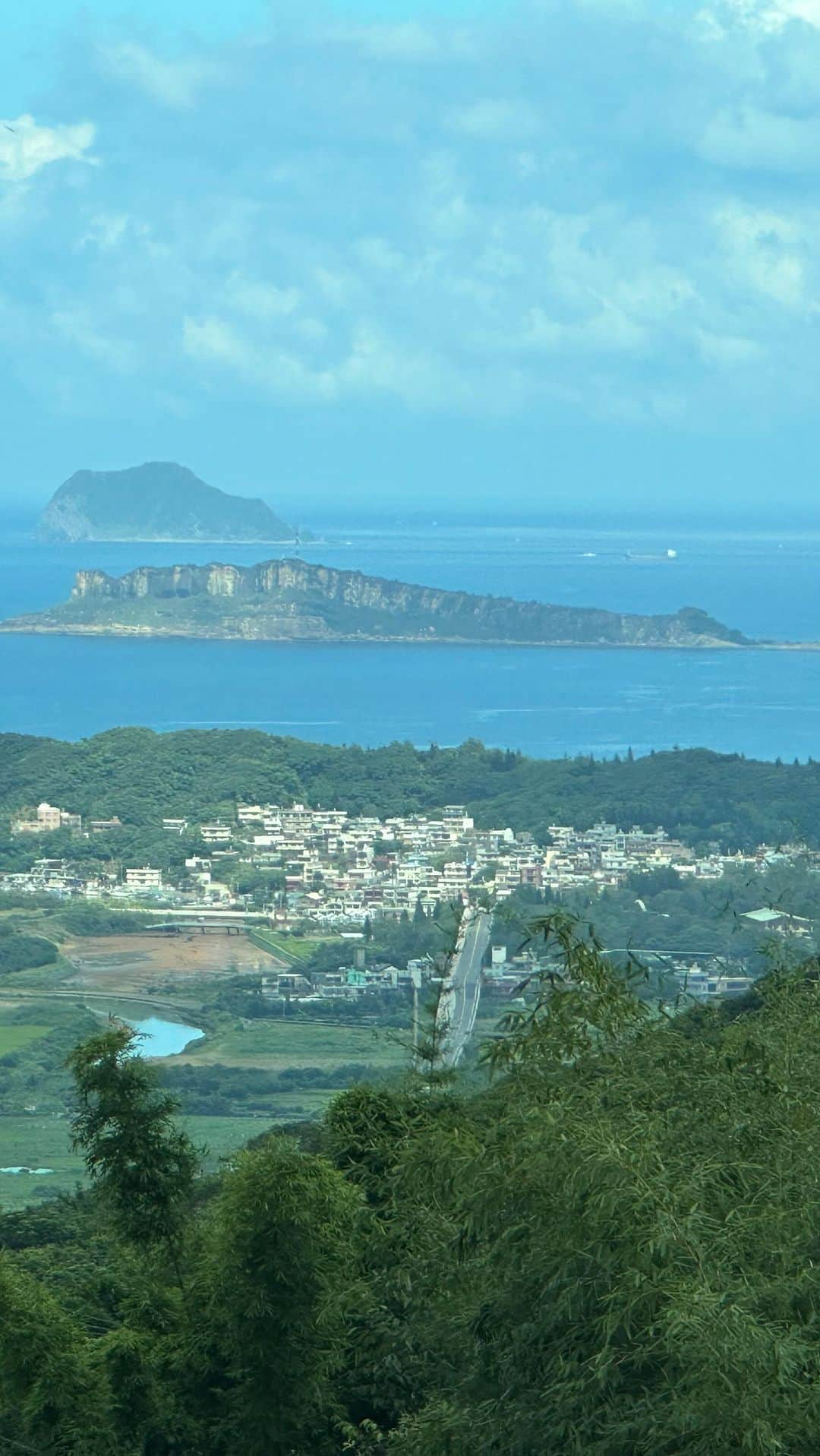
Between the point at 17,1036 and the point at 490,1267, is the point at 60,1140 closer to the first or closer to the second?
the point at 17,1036

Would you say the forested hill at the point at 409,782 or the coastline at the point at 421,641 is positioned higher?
the coastline at the point at 421,641

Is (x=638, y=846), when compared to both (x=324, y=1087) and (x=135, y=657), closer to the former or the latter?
(x=324, y=1087)

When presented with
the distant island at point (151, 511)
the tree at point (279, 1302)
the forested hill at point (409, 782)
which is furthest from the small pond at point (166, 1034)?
the distant island at point (151, 511)

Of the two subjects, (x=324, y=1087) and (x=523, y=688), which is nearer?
(x=324, y=1087)

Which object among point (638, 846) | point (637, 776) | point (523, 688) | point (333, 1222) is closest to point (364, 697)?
point (523, 688)

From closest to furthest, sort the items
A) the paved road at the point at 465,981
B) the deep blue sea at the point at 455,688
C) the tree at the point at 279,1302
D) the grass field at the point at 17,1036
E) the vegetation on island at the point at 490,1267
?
the vegetation on island at the point at 490,1267 → the tree at the point at 279,1302 → the paved road at the point at 465,981 → the grass field at the point at 17,1036 → the deep blue sea at the point at 455,688

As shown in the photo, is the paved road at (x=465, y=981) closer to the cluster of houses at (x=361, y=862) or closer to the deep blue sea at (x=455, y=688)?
the cluster of houses at (x=361, y=862)

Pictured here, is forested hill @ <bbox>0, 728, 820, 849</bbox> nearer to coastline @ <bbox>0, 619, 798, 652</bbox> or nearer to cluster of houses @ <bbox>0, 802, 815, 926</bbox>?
cluster of houses @ <bbox>0, 802, 815, 926</bbox>
